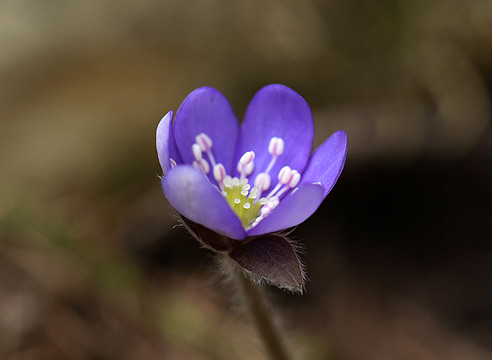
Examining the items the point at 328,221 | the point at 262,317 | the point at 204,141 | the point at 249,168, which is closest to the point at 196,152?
the point at 204,141

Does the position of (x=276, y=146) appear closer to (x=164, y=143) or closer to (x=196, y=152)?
(x=196, y=152)

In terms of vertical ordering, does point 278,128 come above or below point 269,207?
above

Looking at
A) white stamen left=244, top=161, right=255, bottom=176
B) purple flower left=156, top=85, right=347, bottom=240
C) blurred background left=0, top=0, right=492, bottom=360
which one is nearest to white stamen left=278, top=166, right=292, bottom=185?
purple flower left=156, top=85, right=347, bottom=240

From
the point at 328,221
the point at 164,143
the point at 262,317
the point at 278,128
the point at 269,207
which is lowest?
→ the point at 328,221

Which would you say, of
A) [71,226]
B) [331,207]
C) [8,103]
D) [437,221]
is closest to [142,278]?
[71,226]

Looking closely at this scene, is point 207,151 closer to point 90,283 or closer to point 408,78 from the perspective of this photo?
point 90,283

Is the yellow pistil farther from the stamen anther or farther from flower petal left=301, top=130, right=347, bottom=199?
flower petal left=301, top=130, right=347, bottom=199
